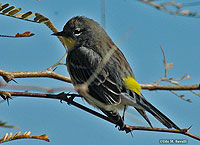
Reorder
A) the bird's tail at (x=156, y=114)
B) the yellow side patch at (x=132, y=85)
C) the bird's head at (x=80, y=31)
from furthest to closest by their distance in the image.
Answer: the bird's head at (x=80, y=31)
the yellow side patch at (x=132, y=85)
the bird's tail at (x=156, y=114)

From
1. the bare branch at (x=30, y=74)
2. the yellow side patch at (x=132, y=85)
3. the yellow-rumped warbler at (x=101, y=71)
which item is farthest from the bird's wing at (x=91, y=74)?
the bare branch at (x=30, y=74)

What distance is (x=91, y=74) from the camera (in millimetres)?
4125

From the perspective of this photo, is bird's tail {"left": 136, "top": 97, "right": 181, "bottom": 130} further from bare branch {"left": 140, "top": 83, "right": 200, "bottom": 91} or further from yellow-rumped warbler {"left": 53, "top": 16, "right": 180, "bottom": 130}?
bare branch {"left": 140, "top": 83, "right": 200, "bottom": 91}

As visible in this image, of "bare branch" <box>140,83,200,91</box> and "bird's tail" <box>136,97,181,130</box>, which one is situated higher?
"bare branch" <box>140,83,200,91</box>

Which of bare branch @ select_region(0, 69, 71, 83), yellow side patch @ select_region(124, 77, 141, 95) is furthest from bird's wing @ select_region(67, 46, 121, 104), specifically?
bare branch @ select_region(0, 69, 71, 83)

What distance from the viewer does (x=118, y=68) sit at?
14.2ft

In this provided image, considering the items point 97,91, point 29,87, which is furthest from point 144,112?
point 29,87

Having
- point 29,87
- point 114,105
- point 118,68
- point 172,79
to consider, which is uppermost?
point 118,68

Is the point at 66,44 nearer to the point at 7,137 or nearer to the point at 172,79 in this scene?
the point at 172,79

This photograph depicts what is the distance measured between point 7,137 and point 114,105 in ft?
6.99

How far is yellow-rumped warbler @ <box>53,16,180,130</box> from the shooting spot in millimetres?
3654

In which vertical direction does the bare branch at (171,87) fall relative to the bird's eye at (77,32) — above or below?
below

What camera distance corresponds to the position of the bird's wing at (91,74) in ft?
12.6

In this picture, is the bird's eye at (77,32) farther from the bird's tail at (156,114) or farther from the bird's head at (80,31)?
the bird's tail at (156,114)
